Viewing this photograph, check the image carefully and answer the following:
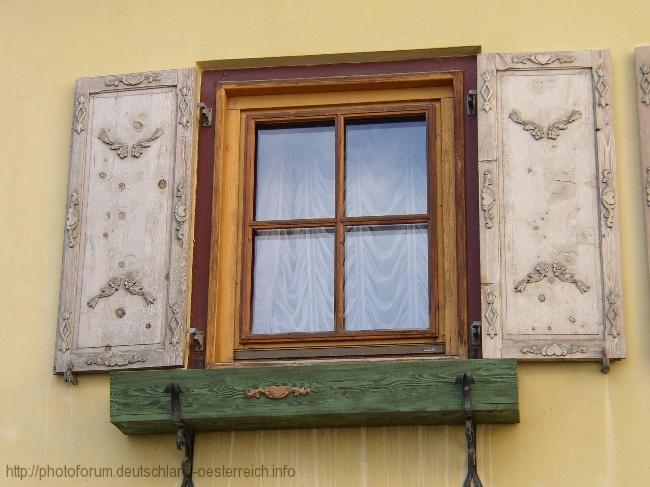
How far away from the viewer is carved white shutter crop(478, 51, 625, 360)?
5613 millimetres

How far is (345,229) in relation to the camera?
6.11 metres

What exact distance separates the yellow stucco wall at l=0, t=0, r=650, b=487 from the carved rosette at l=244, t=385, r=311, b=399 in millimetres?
220

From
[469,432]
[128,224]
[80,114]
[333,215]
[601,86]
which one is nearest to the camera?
[469,432]

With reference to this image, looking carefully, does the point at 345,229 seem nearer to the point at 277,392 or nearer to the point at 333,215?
the point at 333,215

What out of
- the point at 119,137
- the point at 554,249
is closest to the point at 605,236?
the point at 554,249

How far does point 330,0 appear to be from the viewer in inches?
249

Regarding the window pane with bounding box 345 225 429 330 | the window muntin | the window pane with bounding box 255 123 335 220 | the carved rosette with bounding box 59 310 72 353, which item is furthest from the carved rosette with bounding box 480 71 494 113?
the carved rosette with bounding box 59 310 72 353

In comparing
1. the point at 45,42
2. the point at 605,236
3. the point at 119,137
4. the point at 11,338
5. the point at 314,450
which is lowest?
the point at 314,450

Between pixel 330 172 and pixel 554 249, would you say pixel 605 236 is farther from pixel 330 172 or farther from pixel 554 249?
pixel 330 172

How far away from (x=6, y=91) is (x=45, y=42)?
28 centimetres

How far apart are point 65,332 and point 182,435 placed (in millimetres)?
697

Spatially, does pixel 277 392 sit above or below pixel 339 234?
below

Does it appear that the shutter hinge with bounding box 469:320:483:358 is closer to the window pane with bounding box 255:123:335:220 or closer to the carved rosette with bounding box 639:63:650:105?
the window pane with bounding box 255:123:335:220

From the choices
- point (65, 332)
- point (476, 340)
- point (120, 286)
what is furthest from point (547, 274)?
point (65, 332)
